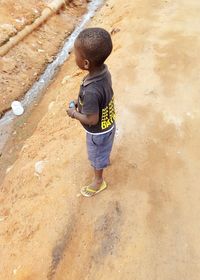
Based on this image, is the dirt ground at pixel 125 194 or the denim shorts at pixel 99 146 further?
the dirt ground at pixel 125 194

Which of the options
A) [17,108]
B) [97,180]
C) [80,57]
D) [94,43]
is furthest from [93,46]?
[17,108]

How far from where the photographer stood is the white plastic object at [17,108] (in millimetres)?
6395

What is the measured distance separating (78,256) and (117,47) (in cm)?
409

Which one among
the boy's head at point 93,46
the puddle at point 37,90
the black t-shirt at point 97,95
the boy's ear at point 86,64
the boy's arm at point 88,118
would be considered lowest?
the puddle at point 37,90

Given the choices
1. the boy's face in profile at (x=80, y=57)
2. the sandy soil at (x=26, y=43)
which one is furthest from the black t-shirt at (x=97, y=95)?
the sandy soil at (x=26, y=43)

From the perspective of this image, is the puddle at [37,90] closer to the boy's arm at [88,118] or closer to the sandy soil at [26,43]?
the sandy soil at [26,43]

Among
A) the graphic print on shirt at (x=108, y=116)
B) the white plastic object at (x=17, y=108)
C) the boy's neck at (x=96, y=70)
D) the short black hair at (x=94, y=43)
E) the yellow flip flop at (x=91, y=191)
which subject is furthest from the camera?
the white plastic object at (x=17, y=108)

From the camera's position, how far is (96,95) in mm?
2623

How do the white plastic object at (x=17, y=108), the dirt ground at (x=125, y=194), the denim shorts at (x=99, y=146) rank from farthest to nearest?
the white plastic object at (x=17, y=108) < the dirt ground at (x=125, y=194) < the denim shorts at (x=99, y=146)

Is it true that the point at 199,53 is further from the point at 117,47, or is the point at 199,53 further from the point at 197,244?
the point at 197,244

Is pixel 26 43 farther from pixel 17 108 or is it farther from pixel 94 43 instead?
pixel 94 43

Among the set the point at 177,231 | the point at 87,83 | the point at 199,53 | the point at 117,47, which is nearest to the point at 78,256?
the point at 177,231

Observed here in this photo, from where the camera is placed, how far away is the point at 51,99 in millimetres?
6656

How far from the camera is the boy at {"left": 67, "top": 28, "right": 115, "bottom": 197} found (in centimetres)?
247
